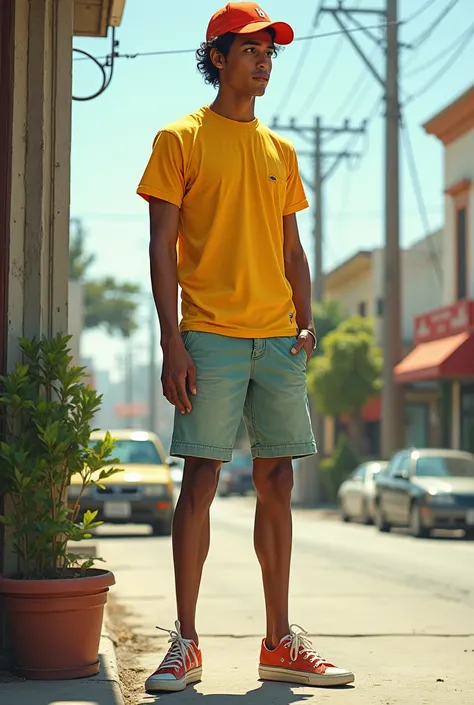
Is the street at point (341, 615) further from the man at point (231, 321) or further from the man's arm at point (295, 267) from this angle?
the man's arm at point (295, 267)

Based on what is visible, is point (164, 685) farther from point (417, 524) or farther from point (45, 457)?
point (417, 524)

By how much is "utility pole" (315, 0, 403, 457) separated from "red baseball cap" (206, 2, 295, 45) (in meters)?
21.7

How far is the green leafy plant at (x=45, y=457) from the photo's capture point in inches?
201

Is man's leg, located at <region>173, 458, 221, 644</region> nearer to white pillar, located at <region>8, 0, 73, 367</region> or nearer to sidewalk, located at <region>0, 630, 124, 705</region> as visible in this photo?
sidewalk, located at <region>0, 630, 124, 705</region>

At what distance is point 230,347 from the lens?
5039mm

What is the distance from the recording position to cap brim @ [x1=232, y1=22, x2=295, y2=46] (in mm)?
5097

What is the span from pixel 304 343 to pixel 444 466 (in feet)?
53.0

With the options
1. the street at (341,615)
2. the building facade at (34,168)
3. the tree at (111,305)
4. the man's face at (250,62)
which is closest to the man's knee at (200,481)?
the street at (341,615)

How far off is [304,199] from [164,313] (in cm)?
91

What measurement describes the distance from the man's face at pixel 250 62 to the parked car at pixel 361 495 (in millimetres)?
19628

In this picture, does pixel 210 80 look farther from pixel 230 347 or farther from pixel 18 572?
pixel 18 572

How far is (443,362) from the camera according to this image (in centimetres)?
2694

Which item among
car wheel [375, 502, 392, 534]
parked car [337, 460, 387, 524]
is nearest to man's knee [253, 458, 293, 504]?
car wheel [375, 502, 392, 534]

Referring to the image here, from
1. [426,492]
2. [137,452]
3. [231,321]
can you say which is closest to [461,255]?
[426,492]
